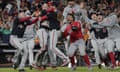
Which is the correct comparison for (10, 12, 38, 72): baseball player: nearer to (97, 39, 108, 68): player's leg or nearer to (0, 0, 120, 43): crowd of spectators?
(97, 39, 108, 68): player's leg

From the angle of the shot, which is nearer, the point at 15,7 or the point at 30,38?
the point at 30,38

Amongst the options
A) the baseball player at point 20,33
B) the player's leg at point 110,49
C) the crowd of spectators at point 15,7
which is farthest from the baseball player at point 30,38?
the player's leg at point 110,49

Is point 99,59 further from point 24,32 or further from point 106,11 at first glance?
point 24,32

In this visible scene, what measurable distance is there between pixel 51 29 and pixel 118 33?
273 centimetres

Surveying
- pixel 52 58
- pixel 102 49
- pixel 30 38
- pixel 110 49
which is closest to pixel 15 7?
pixel 30 38

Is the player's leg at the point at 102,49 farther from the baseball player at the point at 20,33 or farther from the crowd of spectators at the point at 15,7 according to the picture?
the baseball player at the point at 20,33

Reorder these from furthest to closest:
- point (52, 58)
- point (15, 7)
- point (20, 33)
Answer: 1. point (15, 7)
2. point (52, 58)
3. point (20, 33)

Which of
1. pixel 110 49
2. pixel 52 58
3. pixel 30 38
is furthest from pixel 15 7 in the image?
pixel 110 49

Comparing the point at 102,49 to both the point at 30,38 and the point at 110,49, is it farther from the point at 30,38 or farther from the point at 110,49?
the point at 30,38

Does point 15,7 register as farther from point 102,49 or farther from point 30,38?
point 102,49

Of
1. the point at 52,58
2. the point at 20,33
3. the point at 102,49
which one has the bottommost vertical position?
the point at 52,58

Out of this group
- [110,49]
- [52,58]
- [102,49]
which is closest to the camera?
[52,58]

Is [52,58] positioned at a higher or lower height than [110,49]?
lower

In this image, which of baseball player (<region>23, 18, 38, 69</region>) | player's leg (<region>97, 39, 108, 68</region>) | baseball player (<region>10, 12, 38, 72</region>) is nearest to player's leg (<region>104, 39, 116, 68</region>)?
player's leg (<region>97, 39, 108, 68</region>)
